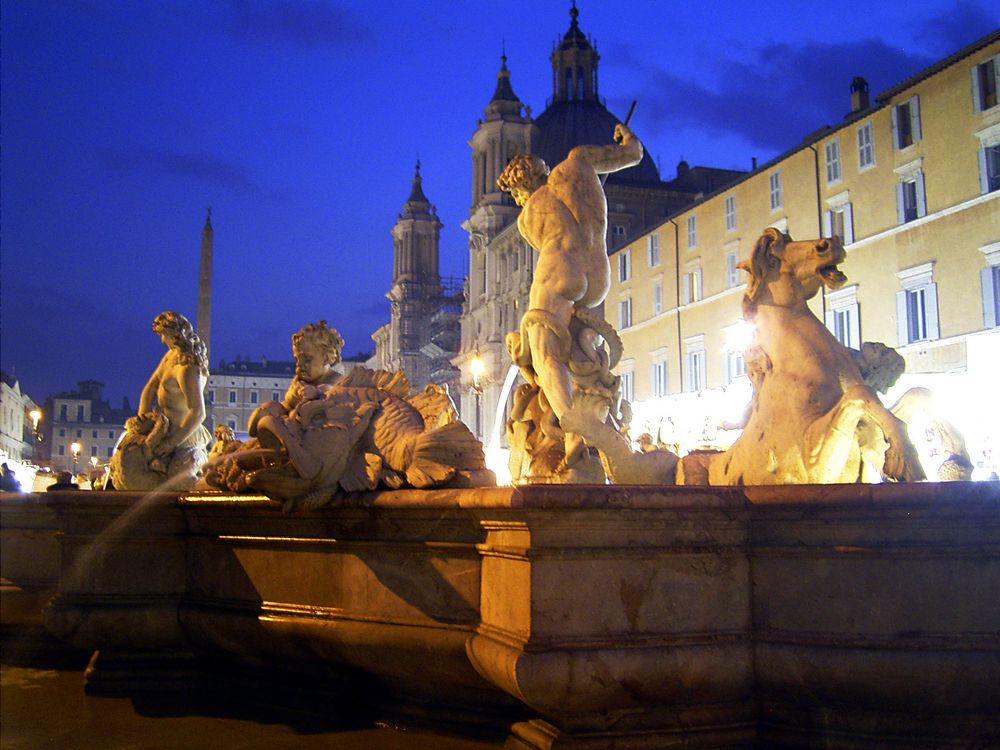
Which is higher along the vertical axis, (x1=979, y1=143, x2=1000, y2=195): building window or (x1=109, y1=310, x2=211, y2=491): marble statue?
(x1=979, y1=143, x2=1000, y2=195): building window

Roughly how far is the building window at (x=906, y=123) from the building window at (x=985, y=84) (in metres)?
2.12

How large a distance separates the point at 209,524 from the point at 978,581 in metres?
3.14

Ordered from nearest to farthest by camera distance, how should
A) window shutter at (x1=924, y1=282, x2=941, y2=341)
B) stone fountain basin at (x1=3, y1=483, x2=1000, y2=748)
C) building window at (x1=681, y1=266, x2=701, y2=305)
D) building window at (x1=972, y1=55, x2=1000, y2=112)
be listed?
stone fountain basin at (x1=3, y1=483, x2=1000, y2=748)
building window at (x1=972, y1=55, x2=1000, y2=112)
window shutter at (x1=924, y1=282, x2=941, y2=341)
building window at (x1=681, y1=266, x2=701, y2=305)

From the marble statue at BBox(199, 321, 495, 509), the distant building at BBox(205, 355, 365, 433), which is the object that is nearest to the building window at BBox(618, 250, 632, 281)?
the marble statue at BBox(199, 321, 495, 509)

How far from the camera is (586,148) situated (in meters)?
7.03

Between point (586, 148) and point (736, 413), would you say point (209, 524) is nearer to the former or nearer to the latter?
point (736, 413)

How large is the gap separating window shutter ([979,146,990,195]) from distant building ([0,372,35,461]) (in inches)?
1869

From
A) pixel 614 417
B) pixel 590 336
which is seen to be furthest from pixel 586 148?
pixel 614 417

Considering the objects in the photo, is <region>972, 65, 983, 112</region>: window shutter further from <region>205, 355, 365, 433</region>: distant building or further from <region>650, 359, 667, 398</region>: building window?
<region>205, 355, 365, 433</region>: distant building

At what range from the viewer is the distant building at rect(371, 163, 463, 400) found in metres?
71.6

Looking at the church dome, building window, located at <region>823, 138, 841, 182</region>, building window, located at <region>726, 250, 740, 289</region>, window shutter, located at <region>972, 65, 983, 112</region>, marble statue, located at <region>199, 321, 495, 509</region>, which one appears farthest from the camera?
the church dome

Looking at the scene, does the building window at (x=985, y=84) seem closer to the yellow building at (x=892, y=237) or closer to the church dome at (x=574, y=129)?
the yellow building at (x=892, y=237)

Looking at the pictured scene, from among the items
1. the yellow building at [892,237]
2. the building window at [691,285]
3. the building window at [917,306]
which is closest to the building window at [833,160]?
the yellow building at [892,237]

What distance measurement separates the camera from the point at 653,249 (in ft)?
137
